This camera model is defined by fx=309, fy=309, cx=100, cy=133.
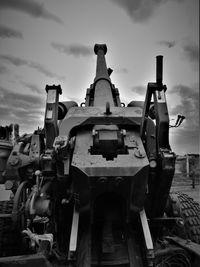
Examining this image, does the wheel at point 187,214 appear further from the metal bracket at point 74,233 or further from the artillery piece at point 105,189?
the metal bracket at point 74,233

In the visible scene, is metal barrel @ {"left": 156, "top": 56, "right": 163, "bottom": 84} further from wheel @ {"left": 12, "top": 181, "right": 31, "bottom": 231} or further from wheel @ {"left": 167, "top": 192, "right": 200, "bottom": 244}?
wheel @ {"left": 12, "top": 181, "right": 31, "bottom": 231}

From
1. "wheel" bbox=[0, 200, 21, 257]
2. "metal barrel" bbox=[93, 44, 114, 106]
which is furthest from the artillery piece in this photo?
"metal barrel" bbox=[93, 44, 114, 106]

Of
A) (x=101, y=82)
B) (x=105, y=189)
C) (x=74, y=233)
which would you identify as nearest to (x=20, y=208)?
(x=74, y=233)

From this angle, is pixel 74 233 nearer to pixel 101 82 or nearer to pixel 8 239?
pixel 8 239

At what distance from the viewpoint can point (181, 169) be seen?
2923cm

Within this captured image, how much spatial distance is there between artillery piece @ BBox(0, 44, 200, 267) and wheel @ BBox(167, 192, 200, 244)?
0.20 metres

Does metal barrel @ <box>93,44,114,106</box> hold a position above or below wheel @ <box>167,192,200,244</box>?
above

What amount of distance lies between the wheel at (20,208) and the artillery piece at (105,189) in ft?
0.04

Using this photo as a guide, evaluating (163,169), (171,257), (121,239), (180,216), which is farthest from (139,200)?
(180,216)

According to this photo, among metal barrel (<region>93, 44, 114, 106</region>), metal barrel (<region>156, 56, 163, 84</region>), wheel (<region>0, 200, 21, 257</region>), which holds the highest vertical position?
metal barrel (<region>93, 44, 114, 106</region>)

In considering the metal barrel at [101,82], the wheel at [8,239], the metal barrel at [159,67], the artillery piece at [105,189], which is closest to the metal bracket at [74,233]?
the artillery piece at [105,189]

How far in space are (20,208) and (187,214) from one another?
2543 mm

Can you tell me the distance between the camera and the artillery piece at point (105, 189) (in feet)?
11.0

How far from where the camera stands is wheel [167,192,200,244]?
4621 millimetres
